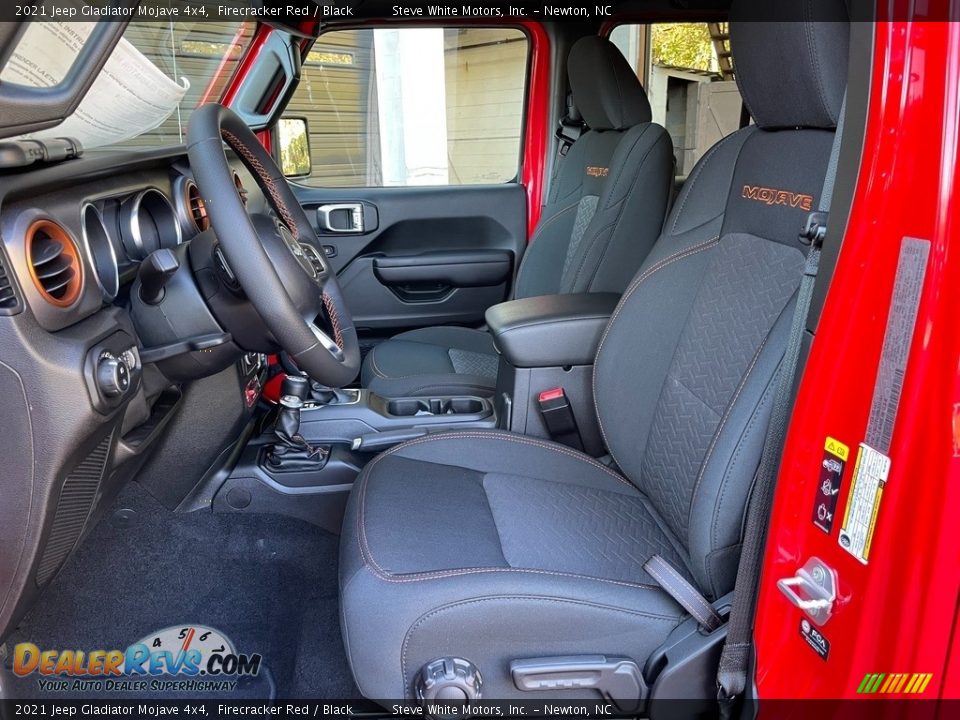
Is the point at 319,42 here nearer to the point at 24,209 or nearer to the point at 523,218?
the point at 523,218

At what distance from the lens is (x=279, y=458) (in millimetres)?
1794

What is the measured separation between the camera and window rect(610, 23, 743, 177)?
8.55ft

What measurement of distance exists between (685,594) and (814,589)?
0.23 metres

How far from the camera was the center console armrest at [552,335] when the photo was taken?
1.61 metres

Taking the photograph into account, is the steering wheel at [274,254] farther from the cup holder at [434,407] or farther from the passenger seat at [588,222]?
the passenger seat at [588,222]

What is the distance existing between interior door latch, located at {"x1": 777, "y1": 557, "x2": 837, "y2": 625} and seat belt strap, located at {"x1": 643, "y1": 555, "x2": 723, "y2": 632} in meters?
0.18

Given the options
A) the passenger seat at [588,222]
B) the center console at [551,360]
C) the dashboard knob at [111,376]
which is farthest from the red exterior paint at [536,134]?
the dashboard knob at [111,376]

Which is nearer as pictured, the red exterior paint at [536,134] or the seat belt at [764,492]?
the seat belt at [764,492]

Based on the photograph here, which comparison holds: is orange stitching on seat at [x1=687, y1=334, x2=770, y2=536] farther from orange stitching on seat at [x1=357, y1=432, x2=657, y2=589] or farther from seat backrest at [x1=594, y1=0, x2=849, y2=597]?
orange stitching on seat at [x1=357, y1=432, x2=657, y2=589]

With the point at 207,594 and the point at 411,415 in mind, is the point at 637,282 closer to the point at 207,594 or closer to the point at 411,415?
the point at 411,415

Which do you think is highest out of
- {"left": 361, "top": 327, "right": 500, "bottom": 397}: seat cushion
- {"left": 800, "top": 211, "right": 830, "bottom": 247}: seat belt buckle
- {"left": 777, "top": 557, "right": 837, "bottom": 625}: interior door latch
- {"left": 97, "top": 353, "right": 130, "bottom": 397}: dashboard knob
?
{"left": 800, "top": 211, "right": 830, "bottom": 247}: seat belt buckle

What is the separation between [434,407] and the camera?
1925 mm

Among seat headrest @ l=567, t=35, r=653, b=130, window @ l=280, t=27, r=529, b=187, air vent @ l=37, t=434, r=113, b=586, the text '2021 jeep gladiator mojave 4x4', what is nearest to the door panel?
window @ l=280, t=27, r=529, b=187

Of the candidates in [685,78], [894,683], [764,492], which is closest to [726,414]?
[764,492]
